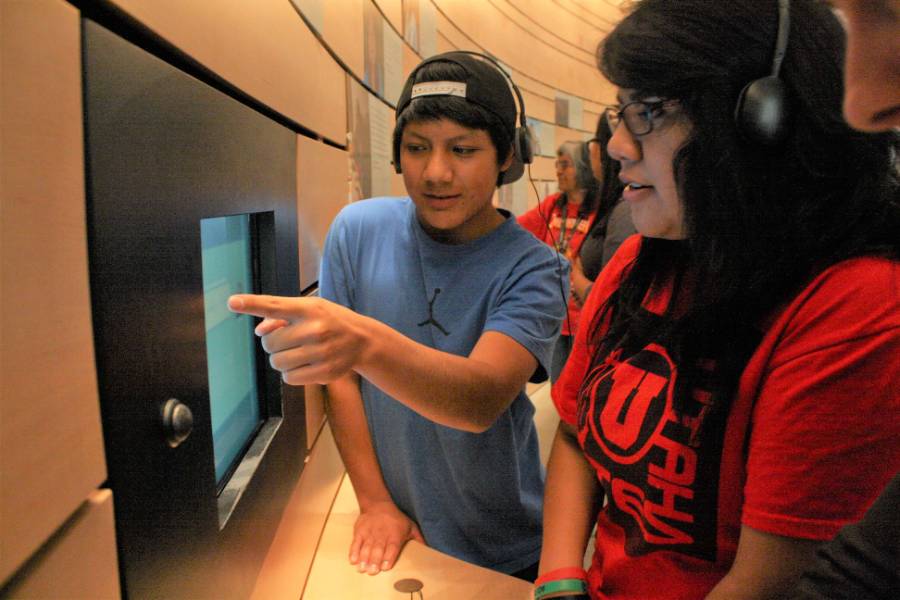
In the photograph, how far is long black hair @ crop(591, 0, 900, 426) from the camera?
2.03 feet

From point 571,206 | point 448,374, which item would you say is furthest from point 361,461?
point 571,206

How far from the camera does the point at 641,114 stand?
697 mm

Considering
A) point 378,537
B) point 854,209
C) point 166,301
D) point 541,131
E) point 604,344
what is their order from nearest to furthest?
point 166,301, point 854,209, point 604,344, point 378,537, point 541,131

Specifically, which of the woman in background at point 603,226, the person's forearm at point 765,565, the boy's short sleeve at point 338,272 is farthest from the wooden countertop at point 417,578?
the woman in background at point 603,226

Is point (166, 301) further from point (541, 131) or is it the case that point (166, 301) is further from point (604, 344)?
point (541, 131)

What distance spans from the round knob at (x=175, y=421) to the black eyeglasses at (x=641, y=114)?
558 mm

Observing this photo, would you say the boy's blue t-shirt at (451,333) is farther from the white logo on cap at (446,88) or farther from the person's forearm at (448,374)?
the white logo on cap at (446,88)

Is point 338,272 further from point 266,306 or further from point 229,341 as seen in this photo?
point 266,306

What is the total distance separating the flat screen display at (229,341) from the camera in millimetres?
625

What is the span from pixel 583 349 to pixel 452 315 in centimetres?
23

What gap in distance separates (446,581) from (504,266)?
1.62ft

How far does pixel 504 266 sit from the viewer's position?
101 cm

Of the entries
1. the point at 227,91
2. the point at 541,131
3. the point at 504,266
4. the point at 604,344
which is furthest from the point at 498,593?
the point at 541,131

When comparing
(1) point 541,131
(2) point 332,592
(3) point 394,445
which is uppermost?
(1) point 541,131
